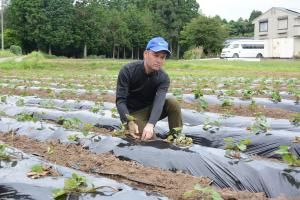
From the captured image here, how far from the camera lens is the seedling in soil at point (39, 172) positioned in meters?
3.20

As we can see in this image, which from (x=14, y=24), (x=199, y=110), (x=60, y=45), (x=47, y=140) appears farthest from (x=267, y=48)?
(x=47, y=140)

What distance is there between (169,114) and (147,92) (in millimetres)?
387

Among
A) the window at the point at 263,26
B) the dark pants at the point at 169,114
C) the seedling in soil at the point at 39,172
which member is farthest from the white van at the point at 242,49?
the seedling in soil at the point at 39,172

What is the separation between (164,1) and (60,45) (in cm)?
1526

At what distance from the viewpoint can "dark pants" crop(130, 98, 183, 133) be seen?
16.6 feet

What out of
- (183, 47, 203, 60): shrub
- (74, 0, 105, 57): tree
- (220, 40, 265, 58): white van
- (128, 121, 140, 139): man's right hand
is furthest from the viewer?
(74, 0, 105, 57): tree

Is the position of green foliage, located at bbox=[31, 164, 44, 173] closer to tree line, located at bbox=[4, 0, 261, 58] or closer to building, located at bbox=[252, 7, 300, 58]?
building, located at bbox=[252, 7, 300, 58]

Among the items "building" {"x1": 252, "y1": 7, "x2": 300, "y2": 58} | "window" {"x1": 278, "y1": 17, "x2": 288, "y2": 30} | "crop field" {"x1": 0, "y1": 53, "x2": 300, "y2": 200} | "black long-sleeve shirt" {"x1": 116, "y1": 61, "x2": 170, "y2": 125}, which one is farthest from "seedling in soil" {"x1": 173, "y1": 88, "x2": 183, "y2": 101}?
"window" {"x1": 278, "y1": 17, "x2": 288, "y2": 30}

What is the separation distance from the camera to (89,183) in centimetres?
298

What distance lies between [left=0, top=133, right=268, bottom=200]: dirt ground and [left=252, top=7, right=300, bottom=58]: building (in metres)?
36.8

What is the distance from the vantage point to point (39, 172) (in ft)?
10.6

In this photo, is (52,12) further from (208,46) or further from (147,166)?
(147,166)

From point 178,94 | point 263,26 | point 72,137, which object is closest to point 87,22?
point 263,26

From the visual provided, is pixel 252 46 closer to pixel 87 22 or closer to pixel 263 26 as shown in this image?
pixel 263 26
